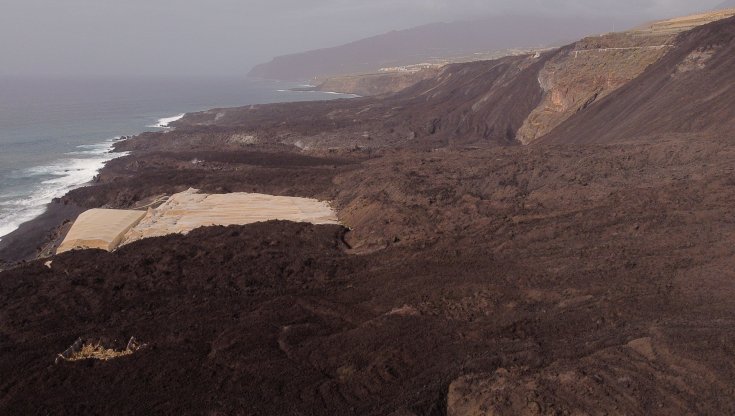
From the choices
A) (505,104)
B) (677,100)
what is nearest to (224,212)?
(677,100)

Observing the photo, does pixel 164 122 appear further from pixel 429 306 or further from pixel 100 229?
pixel 429 306

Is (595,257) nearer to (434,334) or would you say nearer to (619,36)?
(434,334)

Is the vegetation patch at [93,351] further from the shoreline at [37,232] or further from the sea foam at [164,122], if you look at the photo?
the sea foam at [164,122]

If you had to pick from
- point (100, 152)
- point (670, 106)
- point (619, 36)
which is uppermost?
point (619, 36)

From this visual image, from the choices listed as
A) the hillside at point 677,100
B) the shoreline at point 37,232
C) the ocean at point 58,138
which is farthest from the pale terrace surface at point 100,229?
the hillside at point 677,100

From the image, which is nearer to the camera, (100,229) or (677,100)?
(100,229)

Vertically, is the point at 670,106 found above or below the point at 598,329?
above

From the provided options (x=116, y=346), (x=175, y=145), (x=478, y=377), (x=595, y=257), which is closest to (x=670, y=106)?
(x=595, y=257)
